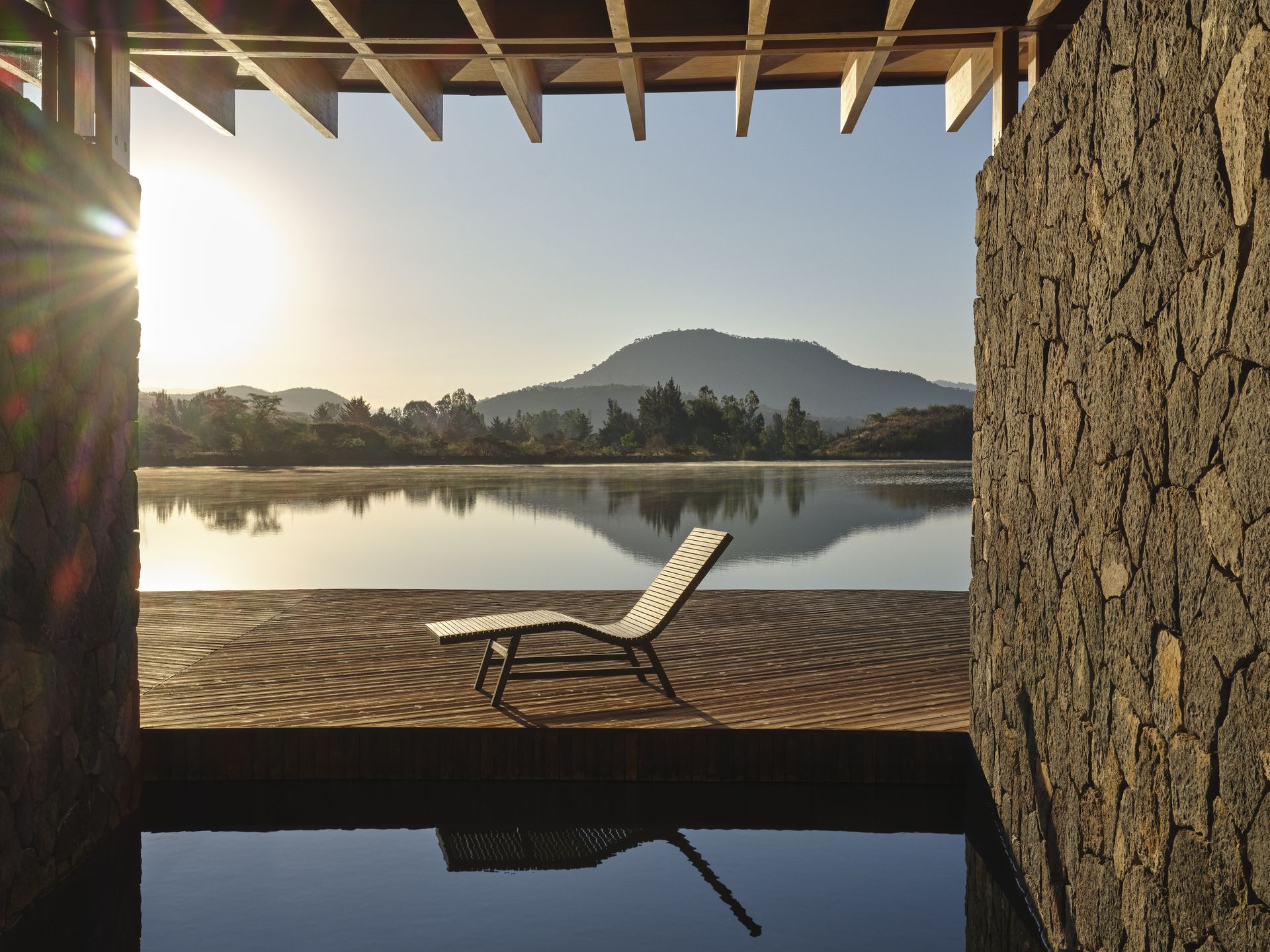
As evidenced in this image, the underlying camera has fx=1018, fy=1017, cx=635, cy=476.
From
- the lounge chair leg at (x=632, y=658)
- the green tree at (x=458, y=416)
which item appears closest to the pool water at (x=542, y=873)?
the lounge chair leg at (x=632, y=658)

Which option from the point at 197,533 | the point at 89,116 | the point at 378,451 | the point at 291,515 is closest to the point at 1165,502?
the point at 89,116

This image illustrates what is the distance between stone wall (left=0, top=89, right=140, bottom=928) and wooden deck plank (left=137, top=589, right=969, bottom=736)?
67 centimetres

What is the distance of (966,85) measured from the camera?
376 cm

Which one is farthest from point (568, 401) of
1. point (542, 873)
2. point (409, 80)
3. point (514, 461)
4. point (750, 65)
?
point (542, 873)

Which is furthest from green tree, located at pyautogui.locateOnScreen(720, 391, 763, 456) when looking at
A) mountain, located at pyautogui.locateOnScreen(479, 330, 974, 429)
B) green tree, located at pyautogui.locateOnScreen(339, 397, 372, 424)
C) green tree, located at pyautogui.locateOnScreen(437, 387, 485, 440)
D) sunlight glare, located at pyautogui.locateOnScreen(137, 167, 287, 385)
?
mountain, located at pyautogui.locateOnScreen(479, 330, 974, 429)

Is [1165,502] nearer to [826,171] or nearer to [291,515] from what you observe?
[826,171]

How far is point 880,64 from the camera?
11.4 feet

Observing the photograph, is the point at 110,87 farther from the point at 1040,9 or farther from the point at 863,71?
the point at 1040,9

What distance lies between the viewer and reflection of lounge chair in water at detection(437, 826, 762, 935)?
3.11m

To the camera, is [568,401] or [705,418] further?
[568,401]

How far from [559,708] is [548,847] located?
0.76m

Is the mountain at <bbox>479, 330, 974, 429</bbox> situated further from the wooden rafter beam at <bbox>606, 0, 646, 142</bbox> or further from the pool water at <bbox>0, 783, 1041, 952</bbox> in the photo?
the pool water at <bbox>0, 783, 1041, 952</bbox>

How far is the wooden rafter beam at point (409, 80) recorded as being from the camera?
10.1 feet

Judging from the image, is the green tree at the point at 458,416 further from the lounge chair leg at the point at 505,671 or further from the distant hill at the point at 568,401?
the lounge chair leg at the point at 505,671
